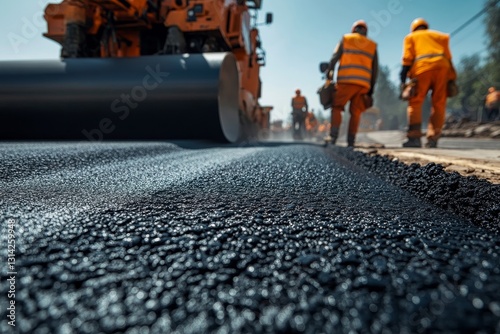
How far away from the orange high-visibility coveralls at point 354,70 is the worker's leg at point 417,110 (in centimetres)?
51

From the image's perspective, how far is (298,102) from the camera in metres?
9.00

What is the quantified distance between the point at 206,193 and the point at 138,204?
199mm

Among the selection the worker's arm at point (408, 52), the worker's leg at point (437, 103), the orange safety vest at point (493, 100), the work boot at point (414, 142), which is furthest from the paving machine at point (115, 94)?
the orange safety vest at point (493, 100)

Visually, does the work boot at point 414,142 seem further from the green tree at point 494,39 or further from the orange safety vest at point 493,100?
the green tree at point 494,39

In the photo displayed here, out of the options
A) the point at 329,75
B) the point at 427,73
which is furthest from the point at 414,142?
the point at 329,75

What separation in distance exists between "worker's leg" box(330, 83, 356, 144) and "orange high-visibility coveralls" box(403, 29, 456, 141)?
2.08ft

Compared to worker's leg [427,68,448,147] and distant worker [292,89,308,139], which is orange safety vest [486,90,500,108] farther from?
worker's leg [427,68,448,147]

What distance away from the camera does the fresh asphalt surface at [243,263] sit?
274 mm

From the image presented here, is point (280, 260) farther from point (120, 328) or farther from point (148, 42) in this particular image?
point (148, 42)

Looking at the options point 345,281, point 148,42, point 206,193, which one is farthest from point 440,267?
point 148,42

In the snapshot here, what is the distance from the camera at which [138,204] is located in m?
0.64

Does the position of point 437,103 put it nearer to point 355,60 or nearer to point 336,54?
point 355,60

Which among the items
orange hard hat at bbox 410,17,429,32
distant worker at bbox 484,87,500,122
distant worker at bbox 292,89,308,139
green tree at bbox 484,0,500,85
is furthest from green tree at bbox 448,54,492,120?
orange hard hat at bbox 410,17,429,32

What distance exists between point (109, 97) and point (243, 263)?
212 centimetres
